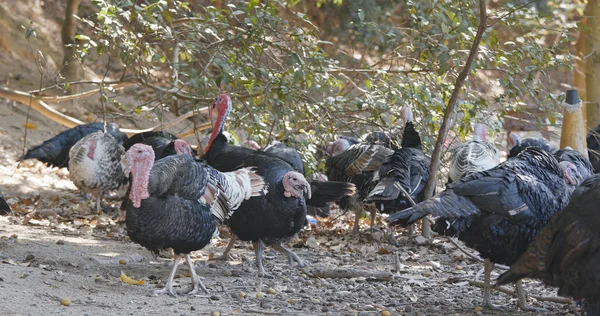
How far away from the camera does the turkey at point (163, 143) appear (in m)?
7.02

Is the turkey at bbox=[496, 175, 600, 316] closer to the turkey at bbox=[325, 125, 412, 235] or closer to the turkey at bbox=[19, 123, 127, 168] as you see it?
the turkey at bbox=[325, 125, 412, 235]

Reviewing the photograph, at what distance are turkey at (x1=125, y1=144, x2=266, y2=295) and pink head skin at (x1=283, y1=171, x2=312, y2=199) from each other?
0.52 meters

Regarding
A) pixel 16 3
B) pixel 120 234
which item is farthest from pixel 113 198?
pixel 16 3

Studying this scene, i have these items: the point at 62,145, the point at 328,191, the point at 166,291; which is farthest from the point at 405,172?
the point at 62,145

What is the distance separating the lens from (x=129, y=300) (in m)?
5.06

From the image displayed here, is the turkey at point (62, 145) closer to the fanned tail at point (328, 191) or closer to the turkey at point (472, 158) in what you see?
the fanned tail at point (328, 191)

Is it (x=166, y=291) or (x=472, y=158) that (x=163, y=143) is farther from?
(x=472, y=158)

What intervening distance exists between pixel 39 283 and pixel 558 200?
351 cm

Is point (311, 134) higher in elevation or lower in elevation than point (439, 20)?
lower

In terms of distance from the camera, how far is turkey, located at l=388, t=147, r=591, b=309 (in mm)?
4945

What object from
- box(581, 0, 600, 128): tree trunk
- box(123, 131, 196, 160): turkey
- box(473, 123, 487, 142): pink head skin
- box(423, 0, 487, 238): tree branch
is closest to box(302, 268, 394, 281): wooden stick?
box(423, 0, 487, 238): tree branch

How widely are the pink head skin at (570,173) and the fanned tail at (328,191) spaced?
1823 mm

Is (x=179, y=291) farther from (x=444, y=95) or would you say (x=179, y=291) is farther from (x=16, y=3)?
(x=16, y=3)

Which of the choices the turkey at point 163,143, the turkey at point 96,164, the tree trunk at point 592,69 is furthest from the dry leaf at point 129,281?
the tree trunk at point 592,69
